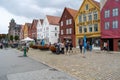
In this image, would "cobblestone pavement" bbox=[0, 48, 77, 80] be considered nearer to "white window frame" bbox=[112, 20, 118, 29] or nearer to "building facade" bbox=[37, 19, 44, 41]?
"white window frame" bbox=[112, 20, 118, 29]

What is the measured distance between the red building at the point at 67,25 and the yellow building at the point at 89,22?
7.56 feet

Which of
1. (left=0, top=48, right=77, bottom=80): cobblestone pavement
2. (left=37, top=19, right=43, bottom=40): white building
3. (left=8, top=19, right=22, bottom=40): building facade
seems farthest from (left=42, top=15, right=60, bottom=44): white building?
(left=8, top=19, right=22, bottom=40): building facade

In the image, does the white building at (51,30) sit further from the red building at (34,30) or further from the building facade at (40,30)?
the red building at (34,30)

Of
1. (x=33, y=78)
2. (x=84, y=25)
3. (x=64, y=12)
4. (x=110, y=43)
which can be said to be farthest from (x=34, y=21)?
(x=33, y=78)

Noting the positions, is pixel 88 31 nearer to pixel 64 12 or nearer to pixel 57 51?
pixel 64 12

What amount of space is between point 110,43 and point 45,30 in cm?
3345

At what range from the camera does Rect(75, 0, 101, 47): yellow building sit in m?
40.3

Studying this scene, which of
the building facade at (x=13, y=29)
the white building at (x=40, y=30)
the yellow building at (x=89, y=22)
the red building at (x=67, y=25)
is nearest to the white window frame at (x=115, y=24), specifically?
the yellow building at (x=89, y=22)

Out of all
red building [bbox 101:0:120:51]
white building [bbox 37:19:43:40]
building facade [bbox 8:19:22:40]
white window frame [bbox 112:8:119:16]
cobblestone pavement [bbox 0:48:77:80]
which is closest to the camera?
cobblestone pavement [bbox 0:48:77:80]

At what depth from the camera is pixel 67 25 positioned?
168 ft

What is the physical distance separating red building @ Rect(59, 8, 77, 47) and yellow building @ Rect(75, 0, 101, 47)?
2.30 meters

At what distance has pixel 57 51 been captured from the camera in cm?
2467

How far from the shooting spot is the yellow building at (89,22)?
4031 centimetres

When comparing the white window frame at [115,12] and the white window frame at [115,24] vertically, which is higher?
the white window frame at [115,12]
